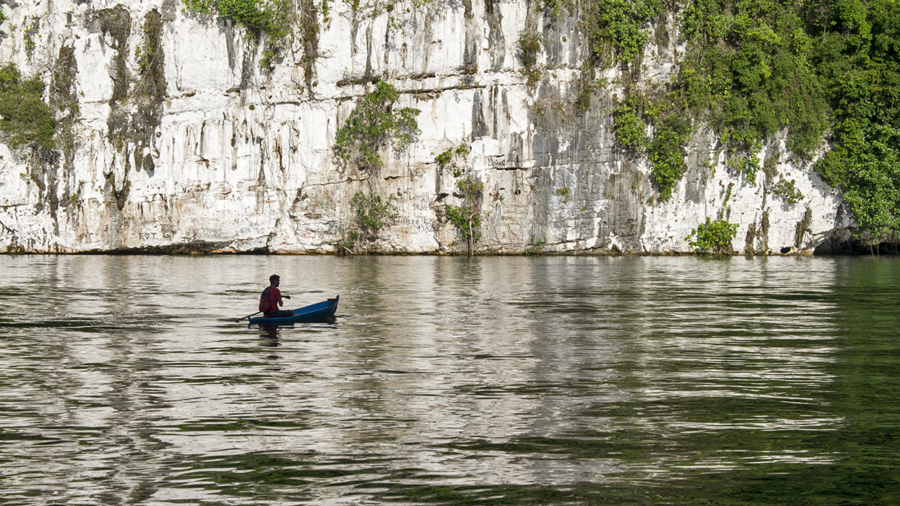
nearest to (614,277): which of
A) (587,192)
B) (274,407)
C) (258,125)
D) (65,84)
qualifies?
(587,192)

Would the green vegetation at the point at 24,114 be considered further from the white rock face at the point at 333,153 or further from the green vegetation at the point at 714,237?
the green vegetation at the point at 714,237

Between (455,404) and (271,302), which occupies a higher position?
(271,302)

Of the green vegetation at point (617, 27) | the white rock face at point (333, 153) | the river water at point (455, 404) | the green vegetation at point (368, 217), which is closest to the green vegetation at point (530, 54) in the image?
the white rock face at point (333, 153)

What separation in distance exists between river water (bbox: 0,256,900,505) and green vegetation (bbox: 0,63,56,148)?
3956 centimetres

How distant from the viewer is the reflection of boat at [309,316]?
753 inches

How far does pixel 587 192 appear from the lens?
55188 millimetres

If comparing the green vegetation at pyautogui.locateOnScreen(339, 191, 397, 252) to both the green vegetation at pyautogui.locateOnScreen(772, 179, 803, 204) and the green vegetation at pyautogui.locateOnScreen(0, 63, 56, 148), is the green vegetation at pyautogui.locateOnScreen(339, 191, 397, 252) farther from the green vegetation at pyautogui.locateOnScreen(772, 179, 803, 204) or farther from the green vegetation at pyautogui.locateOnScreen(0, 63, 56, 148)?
the green vegetation at pyautogui.locateOnScreen(772, 179, 803, 204)

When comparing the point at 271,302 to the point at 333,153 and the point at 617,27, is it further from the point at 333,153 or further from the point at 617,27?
the point at 617,27

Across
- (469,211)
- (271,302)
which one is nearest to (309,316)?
(271,302)

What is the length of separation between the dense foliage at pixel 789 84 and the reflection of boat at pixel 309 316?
3801cm

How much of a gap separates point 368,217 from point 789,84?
25874 mm

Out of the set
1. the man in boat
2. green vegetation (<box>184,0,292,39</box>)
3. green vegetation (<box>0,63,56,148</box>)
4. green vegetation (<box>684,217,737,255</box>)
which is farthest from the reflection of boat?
green vegetation (<box>0,63,56,148</box>)

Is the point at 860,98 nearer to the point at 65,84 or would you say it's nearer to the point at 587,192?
the point at 587,192

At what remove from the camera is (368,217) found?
184 ft
